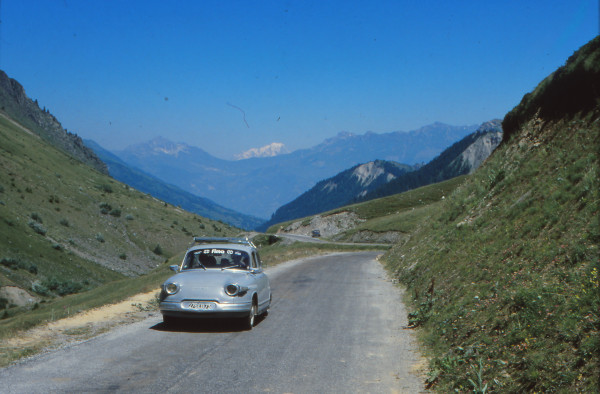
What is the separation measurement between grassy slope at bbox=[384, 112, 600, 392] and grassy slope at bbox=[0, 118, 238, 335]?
22.1 meters

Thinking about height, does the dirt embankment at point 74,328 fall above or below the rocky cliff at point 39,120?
below

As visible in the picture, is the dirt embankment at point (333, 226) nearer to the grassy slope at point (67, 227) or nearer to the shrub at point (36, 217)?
the grassy slope at point (67, 227)

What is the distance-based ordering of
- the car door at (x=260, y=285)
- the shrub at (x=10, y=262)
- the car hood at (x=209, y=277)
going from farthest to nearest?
1. the shrub at (x=10, y=262)
2. the car door at (x=260, y=285)
3. the car hood at (x=209, y=277)

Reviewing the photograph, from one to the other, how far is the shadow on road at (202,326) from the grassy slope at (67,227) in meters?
18.3

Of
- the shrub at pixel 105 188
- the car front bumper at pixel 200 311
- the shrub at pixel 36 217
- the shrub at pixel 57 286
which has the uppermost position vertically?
the shrub at pixel 105 188

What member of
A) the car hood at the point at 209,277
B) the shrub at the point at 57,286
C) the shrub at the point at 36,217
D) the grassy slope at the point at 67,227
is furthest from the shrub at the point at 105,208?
the car hood at the point at 209,277

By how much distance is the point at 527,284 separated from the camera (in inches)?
358

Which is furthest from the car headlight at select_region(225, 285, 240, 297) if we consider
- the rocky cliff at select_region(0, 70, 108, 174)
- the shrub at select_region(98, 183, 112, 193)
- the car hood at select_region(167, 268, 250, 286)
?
the rocky cliff at select_region(0, 70, 108, 174)

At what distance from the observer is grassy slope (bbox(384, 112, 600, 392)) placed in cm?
648

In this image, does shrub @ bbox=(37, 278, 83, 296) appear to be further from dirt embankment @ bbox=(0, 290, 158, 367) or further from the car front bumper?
the car front bumper

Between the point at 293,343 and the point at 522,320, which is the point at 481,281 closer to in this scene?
the point at 522,320

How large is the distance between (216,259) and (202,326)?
6.22ft

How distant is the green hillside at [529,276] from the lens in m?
6.52

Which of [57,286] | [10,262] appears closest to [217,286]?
[57,286]
